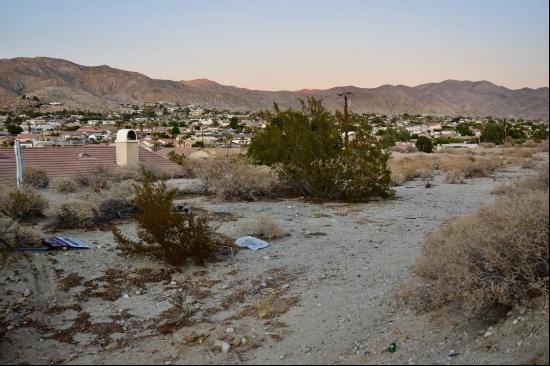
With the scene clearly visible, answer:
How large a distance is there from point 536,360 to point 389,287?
345 cm

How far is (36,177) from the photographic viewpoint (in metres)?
22.6

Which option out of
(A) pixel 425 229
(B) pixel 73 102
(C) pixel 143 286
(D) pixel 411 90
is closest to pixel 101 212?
(C) pixel 143 286

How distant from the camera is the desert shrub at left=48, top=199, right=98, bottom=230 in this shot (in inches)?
527

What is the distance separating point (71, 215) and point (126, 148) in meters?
13.3

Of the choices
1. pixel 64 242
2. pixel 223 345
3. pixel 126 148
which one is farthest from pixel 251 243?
pixel 126 148

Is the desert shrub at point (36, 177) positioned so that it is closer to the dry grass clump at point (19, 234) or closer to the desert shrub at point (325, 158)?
the desert shrub at point (325, 158)

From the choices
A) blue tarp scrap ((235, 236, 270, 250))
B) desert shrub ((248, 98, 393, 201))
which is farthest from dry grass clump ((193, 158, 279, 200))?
blue tarp scrap ((235, 236, 270, 250))

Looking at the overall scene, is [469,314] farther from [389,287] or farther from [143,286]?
[143,286]

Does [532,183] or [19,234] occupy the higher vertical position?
[532,183]

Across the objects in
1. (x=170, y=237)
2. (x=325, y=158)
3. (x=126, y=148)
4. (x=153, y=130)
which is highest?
(x=153, y=130)

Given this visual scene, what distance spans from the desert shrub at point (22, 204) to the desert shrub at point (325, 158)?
908 centimetres

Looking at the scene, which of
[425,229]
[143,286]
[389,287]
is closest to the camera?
[389,287]

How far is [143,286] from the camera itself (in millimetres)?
9008

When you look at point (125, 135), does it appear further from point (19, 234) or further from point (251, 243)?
point (251, 243)
